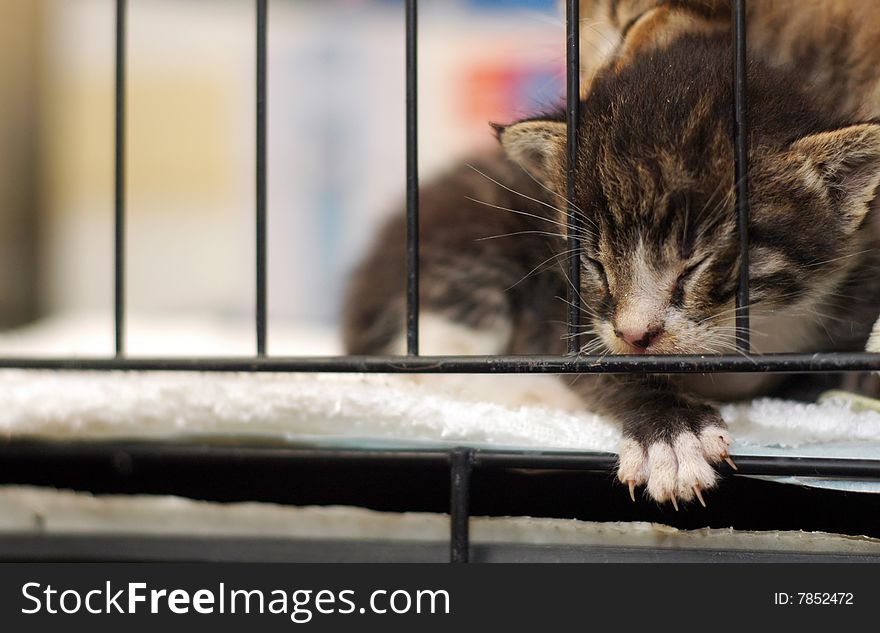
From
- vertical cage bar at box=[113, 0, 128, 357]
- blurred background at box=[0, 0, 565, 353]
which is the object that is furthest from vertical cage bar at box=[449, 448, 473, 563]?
blurred background at box=[0, 0, 565, 353]

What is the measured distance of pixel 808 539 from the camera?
40.2 inches

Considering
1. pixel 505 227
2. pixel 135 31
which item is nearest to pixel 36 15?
pixel 135 31

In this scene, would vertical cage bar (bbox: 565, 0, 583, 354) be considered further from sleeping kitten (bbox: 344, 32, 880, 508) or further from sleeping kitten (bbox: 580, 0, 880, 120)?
sleeping kitten (bbox: 580, 0, 880, 120)

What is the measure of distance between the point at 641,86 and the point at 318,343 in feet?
4.59

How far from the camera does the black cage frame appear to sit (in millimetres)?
985

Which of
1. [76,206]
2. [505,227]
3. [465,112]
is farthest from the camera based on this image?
[76,206]

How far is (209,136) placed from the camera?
3617 mm

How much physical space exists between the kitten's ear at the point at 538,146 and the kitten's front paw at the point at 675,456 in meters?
0.43

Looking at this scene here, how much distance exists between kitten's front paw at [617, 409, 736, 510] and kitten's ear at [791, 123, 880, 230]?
1.14 feet

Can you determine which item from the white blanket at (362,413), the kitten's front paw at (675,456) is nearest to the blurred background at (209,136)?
the white blanket at (362,413)

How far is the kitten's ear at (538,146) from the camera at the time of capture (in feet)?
4.03

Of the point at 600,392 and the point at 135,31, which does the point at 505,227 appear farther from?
the point at 135,31

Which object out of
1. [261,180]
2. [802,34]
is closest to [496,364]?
[261,180]
